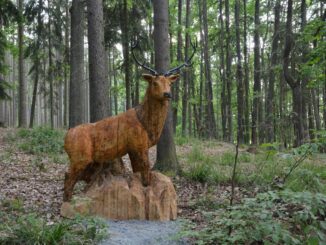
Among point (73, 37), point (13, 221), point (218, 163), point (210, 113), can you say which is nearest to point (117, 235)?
point (13, 221)

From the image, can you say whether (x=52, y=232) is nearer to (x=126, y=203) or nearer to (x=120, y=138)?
(x=126, y=203)

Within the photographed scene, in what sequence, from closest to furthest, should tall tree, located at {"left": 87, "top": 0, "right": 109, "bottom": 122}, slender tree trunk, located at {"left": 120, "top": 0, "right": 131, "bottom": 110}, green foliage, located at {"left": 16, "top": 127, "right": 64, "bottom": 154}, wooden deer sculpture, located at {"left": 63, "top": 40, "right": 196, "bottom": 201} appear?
wooden deer sculpture, located at {"left": 63, "top": 40, "right": 196, "bottom": 201}, tall tree, located at {"left": 87, "top": 0, "right": 109, "bottom": 122}, green foliage, located at {"left": 16, "top": 127, "right": 64, "bottom": 154}, slender tree trunk, located at {"left": 120, "top": 0, "right": 131, "bottom": 110}

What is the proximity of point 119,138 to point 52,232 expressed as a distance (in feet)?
6.73

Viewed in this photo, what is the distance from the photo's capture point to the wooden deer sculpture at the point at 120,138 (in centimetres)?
610

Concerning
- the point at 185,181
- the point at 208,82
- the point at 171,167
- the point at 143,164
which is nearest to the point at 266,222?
the point at 143,164

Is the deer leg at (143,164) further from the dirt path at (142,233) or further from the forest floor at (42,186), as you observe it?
the forest floor at (42,186)

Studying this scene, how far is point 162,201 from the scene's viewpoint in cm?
605

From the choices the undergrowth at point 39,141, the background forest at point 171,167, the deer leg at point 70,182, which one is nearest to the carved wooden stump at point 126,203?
the deer leg at point 70,182

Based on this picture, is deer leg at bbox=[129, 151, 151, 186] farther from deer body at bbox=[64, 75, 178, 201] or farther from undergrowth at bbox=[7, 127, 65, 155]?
undergrowth at bbox=[7, 127, 65, 155]

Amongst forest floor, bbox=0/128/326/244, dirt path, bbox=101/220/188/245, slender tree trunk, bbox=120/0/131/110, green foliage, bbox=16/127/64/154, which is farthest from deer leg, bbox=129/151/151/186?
slender tree trunk, bbox=120/0/131/110

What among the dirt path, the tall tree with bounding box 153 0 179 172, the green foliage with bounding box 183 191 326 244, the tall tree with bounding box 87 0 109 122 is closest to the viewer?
the green foliage with bounding box 183 191 326 244

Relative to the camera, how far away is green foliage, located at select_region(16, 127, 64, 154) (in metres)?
11.9

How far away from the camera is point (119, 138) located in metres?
6.16

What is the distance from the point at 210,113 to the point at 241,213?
16807mm
